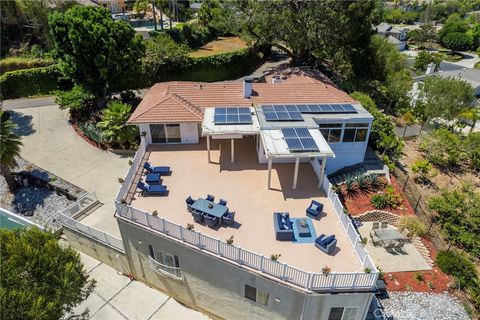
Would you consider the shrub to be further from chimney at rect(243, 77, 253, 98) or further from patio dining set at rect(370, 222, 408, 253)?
chimney at rect(243, 77, 253, 98)

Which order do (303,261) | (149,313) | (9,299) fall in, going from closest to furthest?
(9,299) < (303,261) < (149,313)

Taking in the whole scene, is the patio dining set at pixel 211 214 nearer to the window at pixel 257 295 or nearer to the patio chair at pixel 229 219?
the patio chair at pixel 229 219

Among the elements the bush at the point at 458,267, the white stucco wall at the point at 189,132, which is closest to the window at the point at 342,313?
the bush at the point at 458,267

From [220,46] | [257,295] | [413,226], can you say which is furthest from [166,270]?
[220,46]

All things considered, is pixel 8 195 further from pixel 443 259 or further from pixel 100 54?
pixel 443 259

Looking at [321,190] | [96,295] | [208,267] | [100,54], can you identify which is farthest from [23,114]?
[321,190]

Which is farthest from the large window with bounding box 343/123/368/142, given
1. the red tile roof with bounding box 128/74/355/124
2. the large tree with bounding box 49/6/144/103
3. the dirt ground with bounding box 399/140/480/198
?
the large tree with bounding box 49/6/144/103
